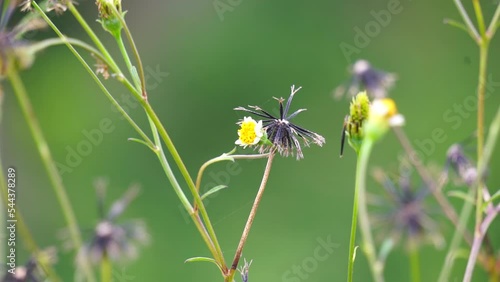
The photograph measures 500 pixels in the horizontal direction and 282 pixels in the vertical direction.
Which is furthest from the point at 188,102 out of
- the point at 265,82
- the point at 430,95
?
the point at 430,95

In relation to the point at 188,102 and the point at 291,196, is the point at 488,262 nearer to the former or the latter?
the point at 291,196

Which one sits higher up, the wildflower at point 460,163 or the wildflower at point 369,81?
the wildflower at point 369,81
